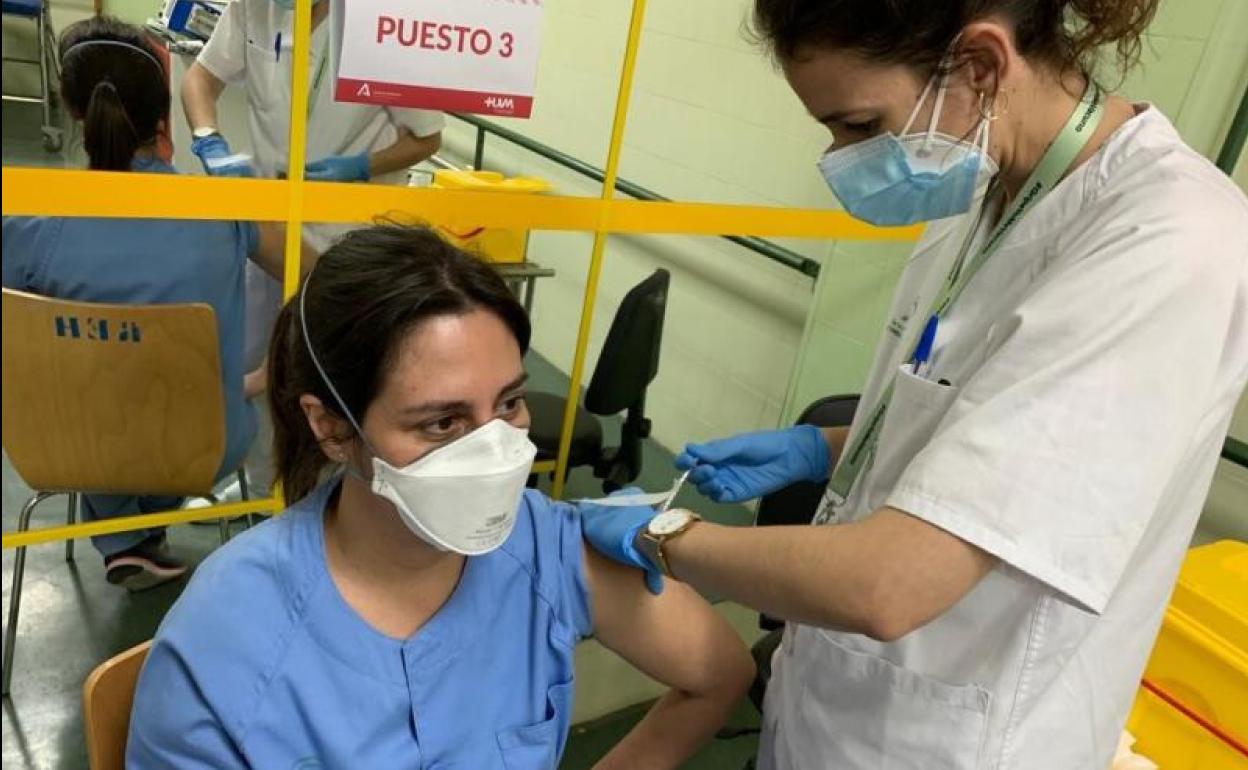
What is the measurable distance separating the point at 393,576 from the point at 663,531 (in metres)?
0.37

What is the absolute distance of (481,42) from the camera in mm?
1407

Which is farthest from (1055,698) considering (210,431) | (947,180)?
(210,431)

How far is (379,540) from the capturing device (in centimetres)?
112

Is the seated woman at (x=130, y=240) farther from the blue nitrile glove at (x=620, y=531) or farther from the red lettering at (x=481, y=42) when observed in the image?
the blue nitrile glove at (x=620, y=531)

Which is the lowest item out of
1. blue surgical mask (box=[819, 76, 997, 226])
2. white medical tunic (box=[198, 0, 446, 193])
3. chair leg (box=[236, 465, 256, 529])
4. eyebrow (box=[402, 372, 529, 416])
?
chair leg (box=[236, 465, 256, 529])

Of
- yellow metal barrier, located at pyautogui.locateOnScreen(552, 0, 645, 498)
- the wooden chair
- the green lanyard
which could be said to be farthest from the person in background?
the green lanyard

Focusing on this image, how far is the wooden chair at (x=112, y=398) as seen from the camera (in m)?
1.47

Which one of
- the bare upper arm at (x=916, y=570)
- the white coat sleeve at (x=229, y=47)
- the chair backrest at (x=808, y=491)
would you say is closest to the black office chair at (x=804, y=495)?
the chair backrest at (x=808, y=491)

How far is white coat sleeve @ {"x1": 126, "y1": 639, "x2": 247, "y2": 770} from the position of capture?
0.95m

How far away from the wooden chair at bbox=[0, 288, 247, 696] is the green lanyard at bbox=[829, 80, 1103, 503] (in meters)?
1.15

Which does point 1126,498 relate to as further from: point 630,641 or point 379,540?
point 379,540

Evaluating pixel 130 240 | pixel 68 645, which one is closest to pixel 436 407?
pixel 130 240

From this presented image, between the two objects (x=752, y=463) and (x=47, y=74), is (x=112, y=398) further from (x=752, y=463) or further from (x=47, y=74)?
(x=752, y=463)

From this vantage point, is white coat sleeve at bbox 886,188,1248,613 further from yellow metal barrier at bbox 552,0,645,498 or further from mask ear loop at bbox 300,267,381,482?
yellow metal barrier at bbox 552,0,645,498
